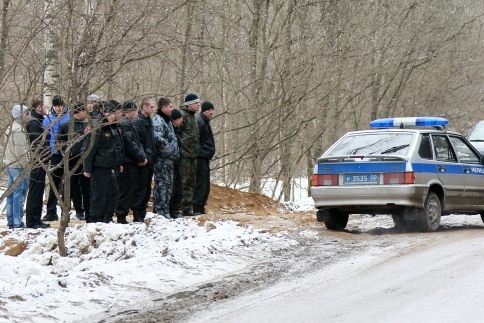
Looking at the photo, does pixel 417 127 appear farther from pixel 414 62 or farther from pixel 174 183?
pixel 414 62

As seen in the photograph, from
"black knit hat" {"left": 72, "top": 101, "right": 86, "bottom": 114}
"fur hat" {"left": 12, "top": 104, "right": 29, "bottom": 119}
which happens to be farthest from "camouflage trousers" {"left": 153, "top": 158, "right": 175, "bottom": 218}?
"fur hat" {"left": 12, "top": 104, "right": 29, "bottom": 119}

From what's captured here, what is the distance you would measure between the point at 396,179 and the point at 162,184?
12.0 feet

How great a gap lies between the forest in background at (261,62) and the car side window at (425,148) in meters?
3.96

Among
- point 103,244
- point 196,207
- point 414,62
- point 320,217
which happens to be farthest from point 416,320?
point 414,62

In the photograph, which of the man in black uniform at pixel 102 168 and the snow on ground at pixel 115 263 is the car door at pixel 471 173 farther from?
the man in black uniform at pixel 102 168

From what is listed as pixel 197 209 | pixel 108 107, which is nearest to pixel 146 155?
pixel 108 107

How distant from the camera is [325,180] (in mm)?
13711

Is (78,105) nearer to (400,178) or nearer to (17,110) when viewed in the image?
(17,110)

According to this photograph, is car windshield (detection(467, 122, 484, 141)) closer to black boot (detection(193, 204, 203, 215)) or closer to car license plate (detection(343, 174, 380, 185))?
black boot (detection(193, 204, 203, 215))

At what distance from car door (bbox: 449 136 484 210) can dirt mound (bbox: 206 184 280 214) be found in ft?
15.5

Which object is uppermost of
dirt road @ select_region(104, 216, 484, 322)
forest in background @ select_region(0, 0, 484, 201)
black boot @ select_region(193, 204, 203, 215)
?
forest in background @ select_region(0, 0, 484, 201)

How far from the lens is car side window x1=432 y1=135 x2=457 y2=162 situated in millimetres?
14172

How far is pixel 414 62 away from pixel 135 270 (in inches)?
1045

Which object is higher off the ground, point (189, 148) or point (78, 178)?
point (189, 148)
